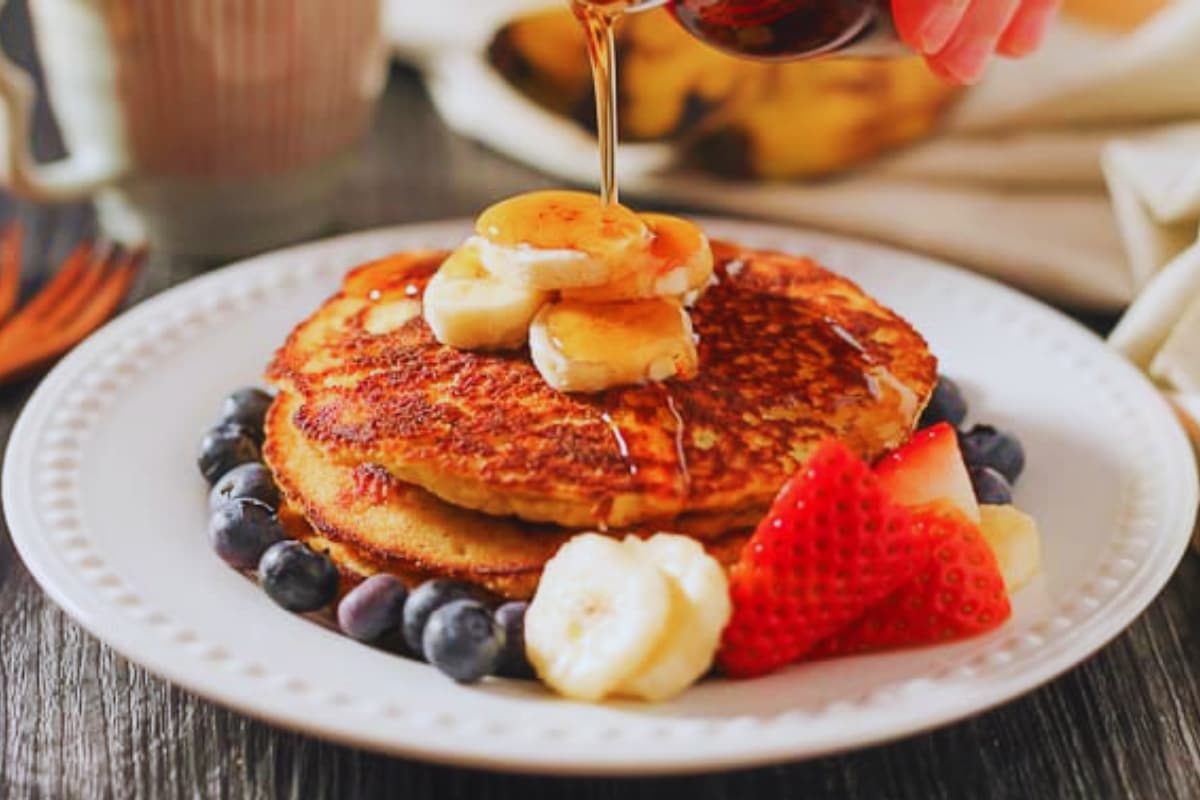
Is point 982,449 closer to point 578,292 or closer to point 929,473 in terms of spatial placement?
point 929,473

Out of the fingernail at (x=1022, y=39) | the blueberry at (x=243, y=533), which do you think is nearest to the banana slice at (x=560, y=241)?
the blueberry at (x=243, y=533)

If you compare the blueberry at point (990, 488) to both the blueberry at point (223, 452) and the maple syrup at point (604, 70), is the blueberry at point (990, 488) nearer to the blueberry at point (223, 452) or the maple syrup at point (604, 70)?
the maple syrup at point (604, 70)

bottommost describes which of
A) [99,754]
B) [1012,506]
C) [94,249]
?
[94,249]

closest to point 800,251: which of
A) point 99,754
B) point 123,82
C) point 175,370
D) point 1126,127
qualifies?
point 1126,127

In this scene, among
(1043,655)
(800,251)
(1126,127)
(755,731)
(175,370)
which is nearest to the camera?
(755,731)

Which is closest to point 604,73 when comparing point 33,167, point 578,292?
point 578,292

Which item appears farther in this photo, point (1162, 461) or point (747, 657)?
point (1162, 461)

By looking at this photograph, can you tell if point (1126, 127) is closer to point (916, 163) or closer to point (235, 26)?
point (916, 163)
